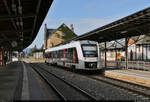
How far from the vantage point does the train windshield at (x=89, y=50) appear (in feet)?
58.6

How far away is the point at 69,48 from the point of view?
20.3 meters

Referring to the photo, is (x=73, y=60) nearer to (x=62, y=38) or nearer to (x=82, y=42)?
(x=82, y=42)

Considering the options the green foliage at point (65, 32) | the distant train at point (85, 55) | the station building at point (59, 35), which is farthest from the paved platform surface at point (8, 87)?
the green foliage at point (65, 32)

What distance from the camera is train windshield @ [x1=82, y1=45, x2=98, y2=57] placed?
17.9m

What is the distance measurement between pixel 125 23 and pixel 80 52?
19.2 feet

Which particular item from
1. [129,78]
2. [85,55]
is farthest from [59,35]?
[129,78]


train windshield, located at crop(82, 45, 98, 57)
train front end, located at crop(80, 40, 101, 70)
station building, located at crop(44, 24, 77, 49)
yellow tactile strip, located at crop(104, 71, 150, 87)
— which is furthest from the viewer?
station building, located at crop(44, 24, 77, 49)

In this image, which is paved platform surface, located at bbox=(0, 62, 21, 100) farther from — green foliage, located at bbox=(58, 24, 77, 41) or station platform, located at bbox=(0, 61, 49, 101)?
green foliage, located at bbox=(58, 24, 77, 41)

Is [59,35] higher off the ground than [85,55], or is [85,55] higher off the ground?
[59,35]

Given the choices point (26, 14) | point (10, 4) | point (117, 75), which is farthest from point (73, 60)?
point (10, 4)

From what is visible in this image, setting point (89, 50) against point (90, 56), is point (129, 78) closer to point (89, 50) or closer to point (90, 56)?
point (90, 56)

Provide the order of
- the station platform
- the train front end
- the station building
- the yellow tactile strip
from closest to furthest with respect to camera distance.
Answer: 1. the station platform
2. the yellow tactile strip
3. the train front end
4. the station building

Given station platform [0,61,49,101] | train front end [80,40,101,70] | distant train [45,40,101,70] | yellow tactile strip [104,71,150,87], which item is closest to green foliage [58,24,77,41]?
distant train [45,40,101,70]

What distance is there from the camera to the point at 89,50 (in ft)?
59.6
